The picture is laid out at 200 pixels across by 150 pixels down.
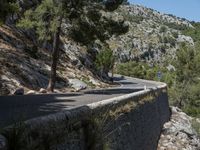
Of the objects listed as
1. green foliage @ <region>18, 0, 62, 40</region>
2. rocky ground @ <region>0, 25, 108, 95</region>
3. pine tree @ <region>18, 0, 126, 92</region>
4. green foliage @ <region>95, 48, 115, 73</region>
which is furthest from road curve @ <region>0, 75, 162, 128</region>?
green foliage @ <region>95, 48, 115, 73</region>

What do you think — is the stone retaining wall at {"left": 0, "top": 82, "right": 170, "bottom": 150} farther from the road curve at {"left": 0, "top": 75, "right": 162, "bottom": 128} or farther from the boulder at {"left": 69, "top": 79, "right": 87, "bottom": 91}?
the boulder at {"left": 69, "top": 79, "right": 87, "bottom": 91}

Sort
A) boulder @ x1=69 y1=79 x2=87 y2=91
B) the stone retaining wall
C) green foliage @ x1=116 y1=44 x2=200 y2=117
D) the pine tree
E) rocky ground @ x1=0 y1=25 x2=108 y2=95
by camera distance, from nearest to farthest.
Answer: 1. the stone retaining wall
2. the pine tree
3. rocky ground @ x1=0 y1=25 x2=108 y2=95
4. boulder @ x1=69 y1=79 x2=87 y2=91
5. green foliage @ x1=116 y1=44 x2=200 y2=117

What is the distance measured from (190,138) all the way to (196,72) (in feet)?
166

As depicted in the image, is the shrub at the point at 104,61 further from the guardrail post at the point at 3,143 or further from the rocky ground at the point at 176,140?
the guardrail post at the point at 3,143

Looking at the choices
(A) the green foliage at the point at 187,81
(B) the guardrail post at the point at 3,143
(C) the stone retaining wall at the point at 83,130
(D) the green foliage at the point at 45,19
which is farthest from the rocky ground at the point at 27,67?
(A) the green foliage at the point at 187,81

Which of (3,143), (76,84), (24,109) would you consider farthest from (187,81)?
(3,143)

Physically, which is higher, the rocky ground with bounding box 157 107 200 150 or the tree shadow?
the tree shadow

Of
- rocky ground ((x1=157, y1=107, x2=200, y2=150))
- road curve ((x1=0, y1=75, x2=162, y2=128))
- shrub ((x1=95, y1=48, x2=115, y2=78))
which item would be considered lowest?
rocky ground ((x1=157, y1=107, x2=200, y2=150))

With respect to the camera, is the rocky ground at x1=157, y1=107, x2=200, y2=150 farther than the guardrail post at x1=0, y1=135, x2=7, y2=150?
Yes

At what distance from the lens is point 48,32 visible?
30359 mm

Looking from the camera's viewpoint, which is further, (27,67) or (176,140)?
(27,67)

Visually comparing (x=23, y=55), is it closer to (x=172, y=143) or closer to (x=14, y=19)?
(x=14, y=19)

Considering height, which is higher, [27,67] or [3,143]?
[27,67]

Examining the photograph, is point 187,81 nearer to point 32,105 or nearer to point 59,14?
point 59,14
